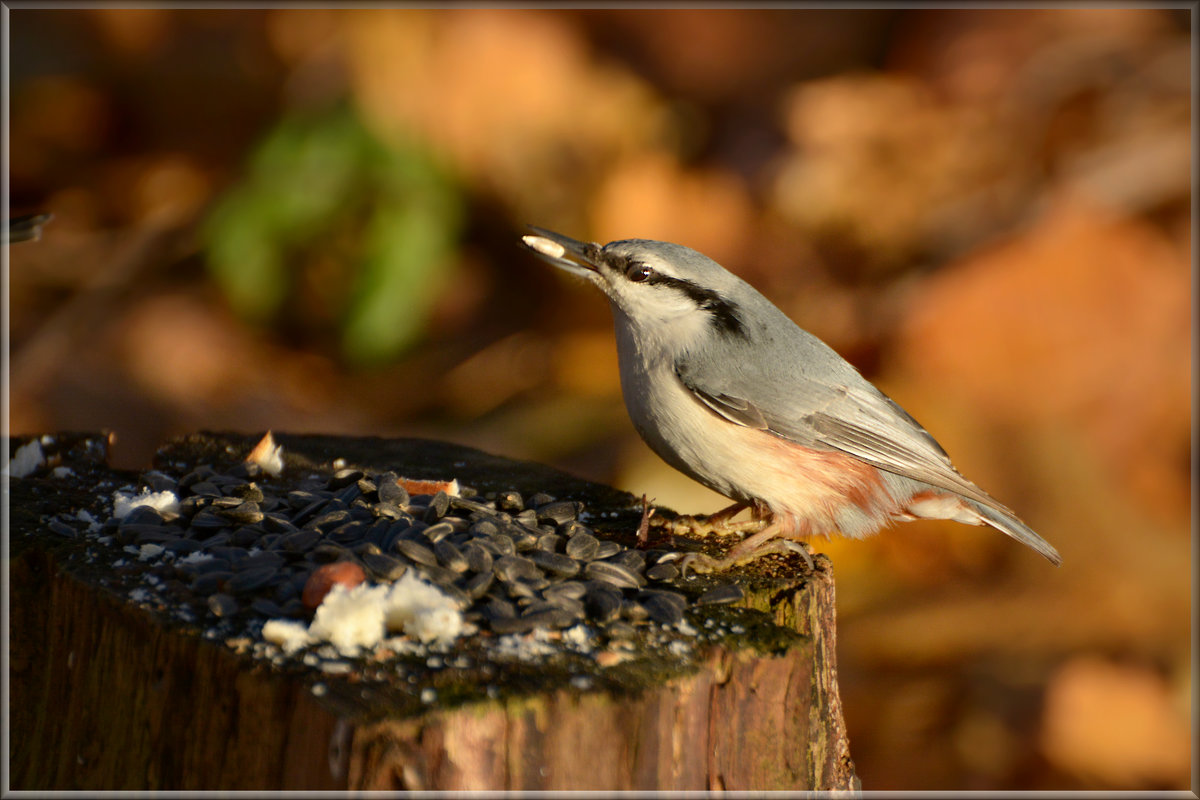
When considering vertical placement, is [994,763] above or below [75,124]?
below

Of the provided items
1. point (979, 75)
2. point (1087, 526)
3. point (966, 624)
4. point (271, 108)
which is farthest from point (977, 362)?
point (271, 108)

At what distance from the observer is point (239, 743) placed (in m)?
1.66

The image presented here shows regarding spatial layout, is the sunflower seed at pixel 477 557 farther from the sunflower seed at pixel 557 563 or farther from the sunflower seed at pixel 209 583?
the sunflower seed at pixel 209 583

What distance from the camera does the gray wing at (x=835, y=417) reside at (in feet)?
8.64

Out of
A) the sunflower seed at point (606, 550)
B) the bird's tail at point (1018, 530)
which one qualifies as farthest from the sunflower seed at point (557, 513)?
the bird's tail at point (1018, 530)

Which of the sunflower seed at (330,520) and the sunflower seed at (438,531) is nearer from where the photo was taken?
the sunflower seed at (438,531)

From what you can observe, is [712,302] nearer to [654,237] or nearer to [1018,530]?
[1018,530]

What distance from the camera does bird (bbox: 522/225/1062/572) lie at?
8.63 feet

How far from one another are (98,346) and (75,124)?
2.43m

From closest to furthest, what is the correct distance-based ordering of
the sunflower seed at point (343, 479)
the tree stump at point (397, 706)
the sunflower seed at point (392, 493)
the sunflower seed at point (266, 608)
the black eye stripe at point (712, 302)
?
1. the tree stump at point (397, 706)
2. the sunflower seed at point (266, 608)
3. the sunflower seed at point (392, 493)
4. the sunflower seed at point (343, 479)
5. the black eye stripe at point (712, 302)

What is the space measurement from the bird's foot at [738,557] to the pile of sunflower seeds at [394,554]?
0.04 metres

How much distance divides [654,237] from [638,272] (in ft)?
12.4

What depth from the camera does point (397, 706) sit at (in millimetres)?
1533

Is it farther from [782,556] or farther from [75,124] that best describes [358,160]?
[782,556]
